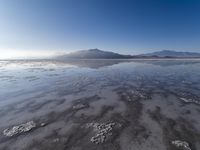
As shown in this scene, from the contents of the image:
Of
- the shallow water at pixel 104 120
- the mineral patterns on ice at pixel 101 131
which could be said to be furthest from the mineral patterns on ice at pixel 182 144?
the mineral patterns on ice at pixel 101 131

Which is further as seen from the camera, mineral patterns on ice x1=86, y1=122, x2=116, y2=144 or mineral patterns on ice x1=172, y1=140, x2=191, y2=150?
mineral patterns on ice x1=86, y1=122, x2=116, y2=144

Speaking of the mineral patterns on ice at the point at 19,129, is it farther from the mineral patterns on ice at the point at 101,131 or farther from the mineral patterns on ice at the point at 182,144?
the mineral patterns on ice at the point at 182,144

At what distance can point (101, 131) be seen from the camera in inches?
202

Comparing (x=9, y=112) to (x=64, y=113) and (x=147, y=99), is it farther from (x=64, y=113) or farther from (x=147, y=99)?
(x=147, y=99)

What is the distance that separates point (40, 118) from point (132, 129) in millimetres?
4390

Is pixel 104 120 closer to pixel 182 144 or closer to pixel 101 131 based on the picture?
pixel 101 131

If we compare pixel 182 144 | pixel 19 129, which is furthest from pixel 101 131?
pixel 19 129

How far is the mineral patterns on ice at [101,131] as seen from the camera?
464cm

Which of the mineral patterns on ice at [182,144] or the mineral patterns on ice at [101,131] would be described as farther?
the mineral patterns on ice at [101,131]

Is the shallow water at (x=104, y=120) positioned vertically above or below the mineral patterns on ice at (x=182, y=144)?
below

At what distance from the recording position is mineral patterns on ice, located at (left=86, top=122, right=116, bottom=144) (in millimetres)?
4637

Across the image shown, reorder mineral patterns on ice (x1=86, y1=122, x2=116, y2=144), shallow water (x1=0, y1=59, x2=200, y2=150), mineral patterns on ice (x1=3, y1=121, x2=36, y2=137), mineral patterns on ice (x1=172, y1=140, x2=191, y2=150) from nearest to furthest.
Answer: mineral patterns on ice (x1=172, y1=140, x2=191, y2=150), shallow water (x1=0, y1=59, x2=200, y2=150), mineral patterns on ice (x1=86, y1=122, x2=116, y2=144), mineral patterns on ice (x1=3, y1=121, x2=36, y2=137)

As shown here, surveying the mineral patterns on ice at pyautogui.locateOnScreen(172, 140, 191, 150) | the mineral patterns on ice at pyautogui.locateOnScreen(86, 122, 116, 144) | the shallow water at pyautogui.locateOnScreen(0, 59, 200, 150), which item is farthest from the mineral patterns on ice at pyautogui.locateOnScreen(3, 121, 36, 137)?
the mineral patterns on ice at pyautogui.locateOnScreen(172, 140, 191, 150)

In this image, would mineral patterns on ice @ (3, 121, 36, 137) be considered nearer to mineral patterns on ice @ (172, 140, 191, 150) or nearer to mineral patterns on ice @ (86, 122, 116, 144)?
mineral patterns on ice @ (86, 122, 116, 144)
